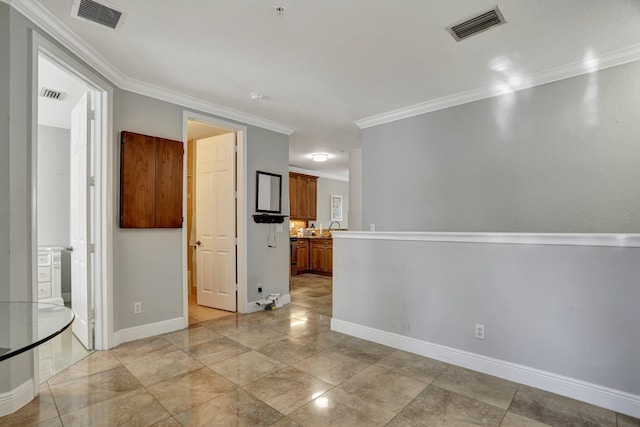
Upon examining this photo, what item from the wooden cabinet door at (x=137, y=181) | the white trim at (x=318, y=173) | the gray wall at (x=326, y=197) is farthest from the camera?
the gray wall at (x=326, y=197)

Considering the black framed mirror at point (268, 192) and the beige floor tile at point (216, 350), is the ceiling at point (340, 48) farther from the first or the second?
the beige floor tile at point (216, 350)

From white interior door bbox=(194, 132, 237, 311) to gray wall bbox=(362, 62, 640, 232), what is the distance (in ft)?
6.70

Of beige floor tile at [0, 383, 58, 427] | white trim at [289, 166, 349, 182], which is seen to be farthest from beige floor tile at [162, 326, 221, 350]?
white trim at [289, 166, 349, 182]

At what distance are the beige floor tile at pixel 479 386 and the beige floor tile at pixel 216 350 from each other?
186cm

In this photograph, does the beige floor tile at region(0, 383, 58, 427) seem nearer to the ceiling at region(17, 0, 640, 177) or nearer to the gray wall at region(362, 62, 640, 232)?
the ceiling at region(17, 0, 640, 177)

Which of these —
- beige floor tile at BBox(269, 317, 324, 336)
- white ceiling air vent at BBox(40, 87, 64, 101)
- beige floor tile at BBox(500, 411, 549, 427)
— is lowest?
beige floor tile at BBox(269, 317, 324, 336)

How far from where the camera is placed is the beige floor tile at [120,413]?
1.96 m

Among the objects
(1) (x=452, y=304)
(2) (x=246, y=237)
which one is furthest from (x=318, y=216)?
(1) (x=452, y=304)

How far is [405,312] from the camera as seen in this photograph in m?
3.15

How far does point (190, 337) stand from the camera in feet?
11.4

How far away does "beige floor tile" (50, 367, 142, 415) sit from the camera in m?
2.18

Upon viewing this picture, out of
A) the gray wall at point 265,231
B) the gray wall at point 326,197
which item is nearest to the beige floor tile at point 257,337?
the gray wall at point 265,231

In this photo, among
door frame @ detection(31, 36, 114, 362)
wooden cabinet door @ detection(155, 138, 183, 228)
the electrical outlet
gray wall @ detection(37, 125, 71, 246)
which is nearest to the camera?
the electrical outlet

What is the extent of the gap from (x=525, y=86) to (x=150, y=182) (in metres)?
4.09
